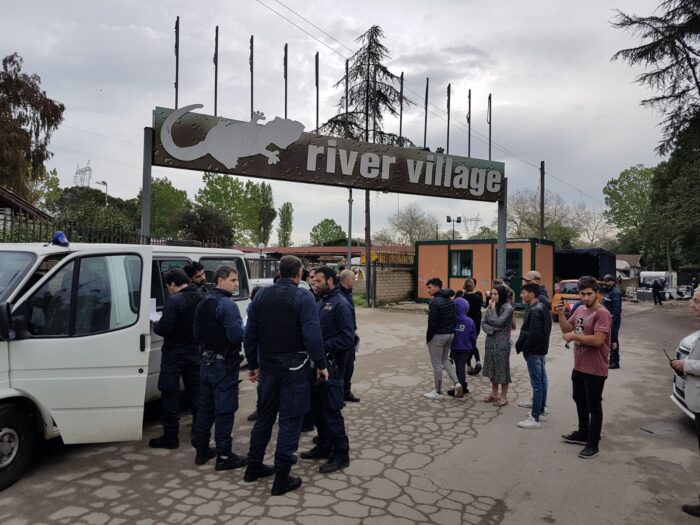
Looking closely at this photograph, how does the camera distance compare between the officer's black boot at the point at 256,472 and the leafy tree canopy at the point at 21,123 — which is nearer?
the officer's black boot at the point at 256,472

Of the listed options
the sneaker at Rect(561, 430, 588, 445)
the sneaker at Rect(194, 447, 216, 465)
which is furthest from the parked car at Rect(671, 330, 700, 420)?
the sneaker at Rect(194, 447, 216, 465)

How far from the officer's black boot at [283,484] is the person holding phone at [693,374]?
2.99 m

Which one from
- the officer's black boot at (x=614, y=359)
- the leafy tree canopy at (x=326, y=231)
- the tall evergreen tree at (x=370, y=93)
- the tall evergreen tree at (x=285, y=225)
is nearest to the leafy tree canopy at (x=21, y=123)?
the tall evergreen tree at (x=370, y=93)

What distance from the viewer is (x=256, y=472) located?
396 cm

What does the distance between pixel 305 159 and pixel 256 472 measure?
8.17m

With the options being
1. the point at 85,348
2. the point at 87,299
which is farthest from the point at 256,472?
the point at 87,299

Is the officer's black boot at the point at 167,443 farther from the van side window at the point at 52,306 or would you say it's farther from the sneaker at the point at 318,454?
the van side window at the point at 52,306

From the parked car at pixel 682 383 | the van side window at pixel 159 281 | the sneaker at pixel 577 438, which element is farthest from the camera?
the van side window at pixel 159 281

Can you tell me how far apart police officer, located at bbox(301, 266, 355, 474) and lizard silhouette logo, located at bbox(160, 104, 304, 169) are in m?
6.13

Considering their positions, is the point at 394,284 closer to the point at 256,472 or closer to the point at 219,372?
the point at 219,372

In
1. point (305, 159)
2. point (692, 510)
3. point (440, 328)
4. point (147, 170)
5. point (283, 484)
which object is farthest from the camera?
point (305, 159)

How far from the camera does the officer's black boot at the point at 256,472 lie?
12.9ft

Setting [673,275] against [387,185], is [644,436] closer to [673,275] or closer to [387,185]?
[387,185]

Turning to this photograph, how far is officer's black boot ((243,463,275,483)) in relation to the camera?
3.94 m
